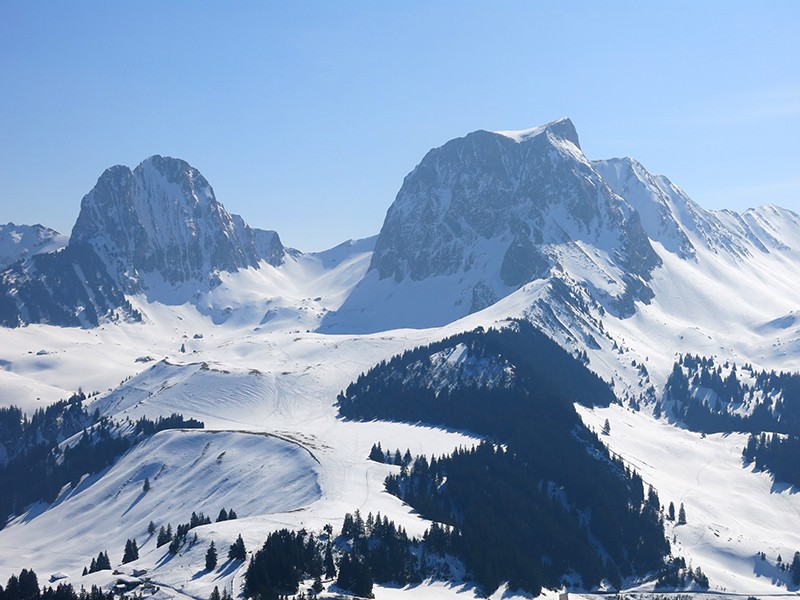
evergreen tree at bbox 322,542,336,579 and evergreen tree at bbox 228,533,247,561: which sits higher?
evergreen tree at bbox 228,533,247,561

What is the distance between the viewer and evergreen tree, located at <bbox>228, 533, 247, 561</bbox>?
17350 centimetres

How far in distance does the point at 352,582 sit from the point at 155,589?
30021mm

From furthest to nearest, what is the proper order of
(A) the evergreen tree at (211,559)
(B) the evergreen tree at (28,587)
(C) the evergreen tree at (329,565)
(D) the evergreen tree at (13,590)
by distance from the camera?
(A) the evergreen tree at (211,559) → (C) the evergreen tree at (329,565) → (B) the evergreen tree at (28,587) → (D) the evergreen tree at (13,590)

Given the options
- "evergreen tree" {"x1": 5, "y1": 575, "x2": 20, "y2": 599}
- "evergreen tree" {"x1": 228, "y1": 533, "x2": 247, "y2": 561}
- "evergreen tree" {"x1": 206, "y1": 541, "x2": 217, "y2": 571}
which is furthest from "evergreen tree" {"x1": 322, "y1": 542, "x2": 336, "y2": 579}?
"evergreen tree" {"x1": 5, "y1": 575, "x2": 20, "y2": 599}

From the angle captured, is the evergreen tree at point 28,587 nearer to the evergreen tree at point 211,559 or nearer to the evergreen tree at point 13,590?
the evergreen tree at point 13,590

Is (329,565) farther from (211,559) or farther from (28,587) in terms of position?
(28,587)

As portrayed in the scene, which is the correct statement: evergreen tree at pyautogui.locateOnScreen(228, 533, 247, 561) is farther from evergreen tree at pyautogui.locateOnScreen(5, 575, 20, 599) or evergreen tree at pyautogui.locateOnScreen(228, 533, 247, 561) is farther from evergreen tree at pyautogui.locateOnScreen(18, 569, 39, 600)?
evergreen tree at pyautogui.locateOnScreen(5, 575, 20, 599)

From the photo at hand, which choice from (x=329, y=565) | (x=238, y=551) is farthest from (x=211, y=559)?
(x=329, y=565)

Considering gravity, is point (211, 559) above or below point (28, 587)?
above

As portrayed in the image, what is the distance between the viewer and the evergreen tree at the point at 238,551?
569 feet

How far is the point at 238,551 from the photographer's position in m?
174

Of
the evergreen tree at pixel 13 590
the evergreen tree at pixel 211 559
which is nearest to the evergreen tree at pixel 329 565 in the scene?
the evergreen tree at pixel 211 559

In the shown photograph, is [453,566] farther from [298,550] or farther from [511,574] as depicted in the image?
[298,550]

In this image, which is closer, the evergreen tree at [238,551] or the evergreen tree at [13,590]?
the evergreen tree at [13,590]
